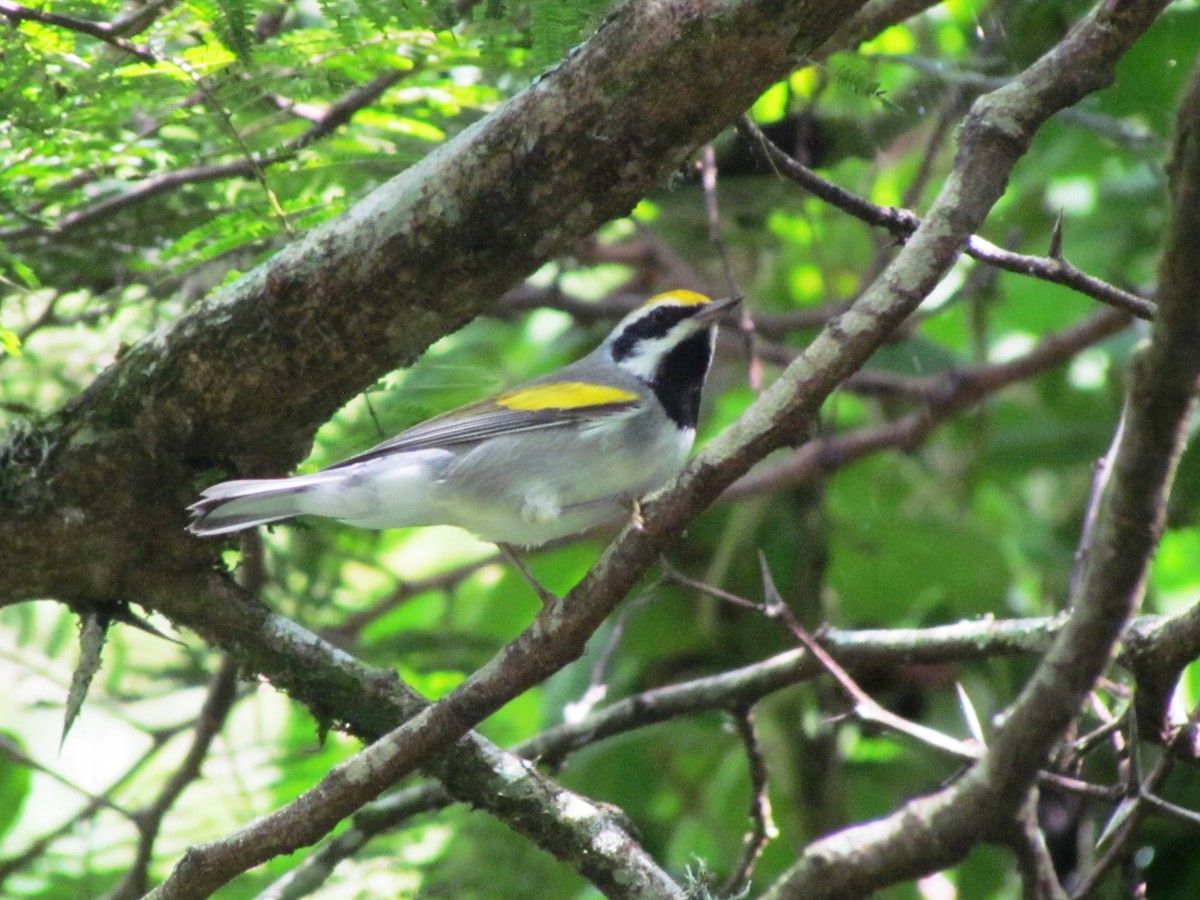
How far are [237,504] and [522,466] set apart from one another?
3.92 ft

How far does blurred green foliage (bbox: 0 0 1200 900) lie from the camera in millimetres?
3896

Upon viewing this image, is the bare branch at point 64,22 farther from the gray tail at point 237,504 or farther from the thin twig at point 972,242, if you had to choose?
the thin twig at point 972,242

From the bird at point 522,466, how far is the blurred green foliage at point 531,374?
0.22m

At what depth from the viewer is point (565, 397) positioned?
490 centimetres

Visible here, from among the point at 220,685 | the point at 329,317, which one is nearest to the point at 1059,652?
the point at 329,317

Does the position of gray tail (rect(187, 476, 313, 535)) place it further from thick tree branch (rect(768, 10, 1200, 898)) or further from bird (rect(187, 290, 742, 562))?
thick tree branch (rect(768, 10, 1200, 898))

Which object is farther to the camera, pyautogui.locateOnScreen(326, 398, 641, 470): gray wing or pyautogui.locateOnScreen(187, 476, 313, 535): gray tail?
pyautogui.locateOnScreen(326, 398, 641, 470): gray wing

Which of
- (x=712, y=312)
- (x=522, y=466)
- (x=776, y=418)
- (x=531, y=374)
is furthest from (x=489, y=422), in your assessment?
(x=531, y=374)

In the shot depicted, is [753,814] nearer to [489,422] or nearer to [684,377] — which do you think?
[489,422]

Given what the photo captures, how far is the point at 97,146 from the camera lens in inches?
151

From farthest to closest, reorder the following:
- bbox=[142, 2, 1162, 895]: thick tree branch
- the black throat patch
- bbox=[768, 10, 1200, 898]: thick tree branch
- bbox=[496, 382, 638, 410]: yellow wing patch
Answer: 1. the black throat patch
2. bbox=[496, 382, 638, 410]: yellow wing patch
3. bbox=[142, 2, 1162, 895]: thick tree branch
4. bbox=[768, 10, 1200, 898]: thick tree branch

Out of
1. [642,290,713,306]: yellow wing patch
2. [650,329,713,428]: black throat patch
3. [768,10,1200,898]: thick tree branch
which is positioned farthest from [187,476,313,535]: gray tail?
[768,10,1200,898]: thick tree branch

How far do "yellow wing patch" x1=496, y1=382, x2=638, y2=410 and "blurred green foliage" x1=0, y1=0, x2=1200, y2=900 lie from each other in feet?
0.94

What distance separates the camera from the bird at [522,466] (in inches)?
172
